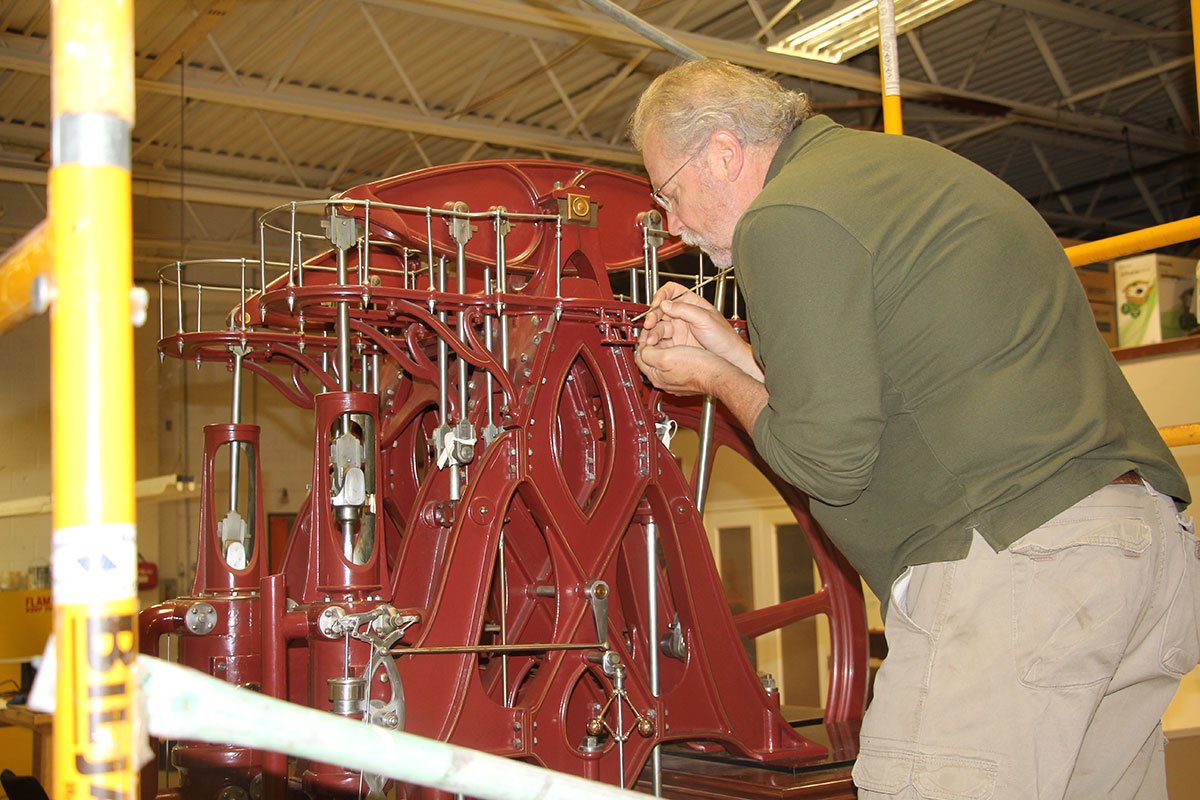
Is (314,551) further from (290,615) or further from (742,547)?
(742,547)

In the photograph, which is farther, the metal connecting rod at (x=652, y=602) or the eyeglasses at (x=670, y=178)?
the metal connecting rod at (x=652, y=602)

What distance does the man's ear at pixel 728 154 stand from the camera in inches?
80.8

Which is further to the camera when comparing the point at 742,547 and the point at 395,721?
the point at 742,547

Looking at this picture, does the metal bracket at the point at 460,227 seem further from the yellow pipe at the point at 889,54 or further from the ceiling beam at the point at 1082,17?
the ceiling beam at the point at 1082,17

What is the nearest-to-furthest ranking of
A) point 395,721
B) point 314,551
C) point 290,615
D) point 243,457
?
1. point 395,721
2. point 290,615
3. point 314,551
4. point 243,457

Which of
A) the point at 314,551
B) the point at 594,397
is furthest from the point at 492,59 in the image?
the point at 314,551

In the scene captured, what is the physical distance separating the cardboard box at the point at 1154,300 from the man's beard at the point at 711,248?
4.31 meters

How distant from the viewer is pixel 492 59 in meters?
8.49

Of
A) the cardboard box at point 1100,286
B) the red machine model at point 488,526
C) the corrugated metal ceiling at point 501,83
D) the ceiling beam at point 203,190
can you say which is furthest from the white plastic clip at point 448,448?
the ceiling beam at point 203,190

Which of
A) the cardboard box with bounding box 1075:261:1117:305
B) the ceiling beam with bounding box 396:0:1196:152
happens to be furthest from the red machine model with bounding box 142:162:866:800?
the cardboard box with bounding box 1075:261:1117:305

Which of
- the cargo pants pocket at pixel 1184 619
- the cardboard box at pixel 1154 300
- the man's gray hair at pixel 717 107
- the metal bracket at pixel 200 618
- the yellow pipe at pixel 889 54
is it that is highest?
the yellow pipe at pixel 889 54

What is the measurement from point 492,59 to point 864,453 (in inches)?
288

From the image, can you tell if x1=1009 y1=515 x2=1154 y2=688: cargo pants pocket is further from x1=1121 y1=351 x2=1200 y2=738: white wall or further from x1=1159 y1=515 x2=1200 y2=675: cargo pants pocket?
x1=1121 y1=351 x2=1200 y2=738: white wall

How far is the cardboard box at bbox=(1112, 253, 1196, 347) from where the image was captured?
5.92 metres
